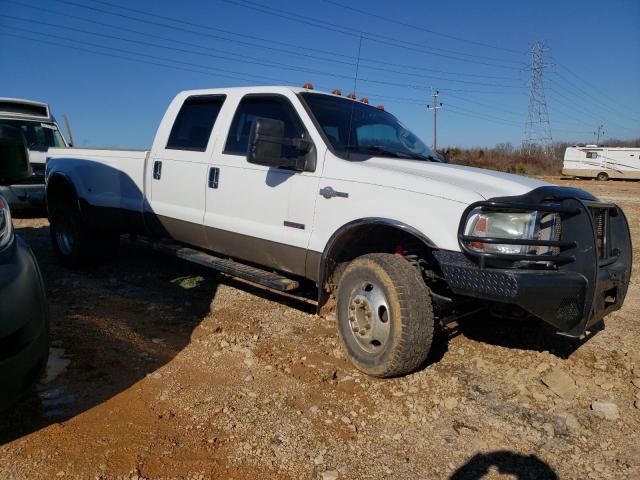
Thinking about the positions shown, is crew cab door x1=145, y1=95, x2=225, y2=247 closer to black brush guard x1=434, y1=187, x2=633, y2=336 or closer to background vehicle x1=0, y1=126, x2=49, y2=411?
background vehicle x1=0, y1=126, x2=49, y2=411

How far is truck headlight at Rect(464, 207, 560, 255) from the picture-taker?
297 cm

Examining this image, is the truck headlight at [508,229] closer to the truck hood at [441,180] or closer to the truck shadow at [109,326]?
the truck hood at [441,180]

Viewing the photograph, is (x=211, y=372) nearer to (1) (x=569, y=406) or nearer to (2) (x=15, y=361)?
(2) (x=15, y=361)

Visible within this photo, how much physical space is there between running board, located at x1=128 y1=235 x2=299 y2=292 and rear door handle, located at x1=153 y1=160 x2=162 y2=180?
69 centimetres

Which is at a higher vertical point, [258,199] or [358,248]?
[258,199]

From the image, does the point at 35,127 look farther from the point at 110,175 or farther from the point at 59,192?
the point at 110,175

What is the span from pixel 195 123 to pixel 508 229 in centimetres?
332

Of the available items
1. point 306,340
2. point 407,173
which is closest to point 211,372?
point 306,340

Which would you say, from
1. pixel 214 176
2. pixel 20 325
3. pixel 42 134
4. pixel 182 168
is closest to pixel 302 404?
pixel 20 325

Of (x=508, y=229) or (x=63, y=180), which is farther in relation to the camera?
(x=63, y=180)

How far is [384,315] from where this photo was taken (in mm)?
3453

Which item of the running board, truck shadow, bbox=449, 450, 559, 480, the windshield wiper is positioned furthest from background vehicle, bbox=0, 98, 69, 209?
truck shadow, bbox=449, 450, 559, 480

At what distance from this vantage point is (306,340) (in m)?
4.20

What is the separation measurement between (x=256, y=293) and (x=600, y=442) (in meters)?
3.47
